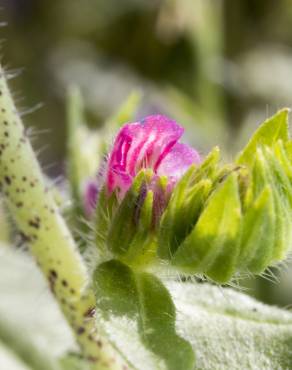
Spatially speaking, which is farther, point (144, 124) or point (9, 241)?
point (9, 241)

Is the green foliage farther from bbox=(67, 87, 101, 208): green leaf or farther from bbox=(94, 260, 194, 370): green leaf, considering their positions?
bbox=(67, 87, 101, 208): green leaf

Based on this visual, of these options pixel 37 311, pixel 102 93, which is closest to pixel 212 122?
pixel 102 93

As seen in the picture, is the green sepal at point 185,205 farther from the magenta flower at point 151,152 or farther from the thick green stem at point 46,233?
the thick green stem at point 46,233

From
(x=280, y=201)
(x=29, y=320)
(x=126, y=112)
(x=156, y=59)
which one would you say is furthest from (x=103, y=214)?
(x=156, y=59)

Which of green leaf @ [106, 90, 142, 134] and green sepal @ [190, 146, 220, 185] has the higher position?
green sepal @ [190, 146, 220, 185]

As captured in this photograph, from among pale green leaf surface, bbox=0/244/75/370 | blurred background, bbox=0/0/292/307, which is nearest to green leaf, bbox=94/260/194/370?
pale green leaf surface, bbox=0/244/75/370

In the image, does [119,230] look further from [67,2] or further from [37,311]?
[67,2]

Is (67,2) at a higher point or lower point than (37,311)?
higher
